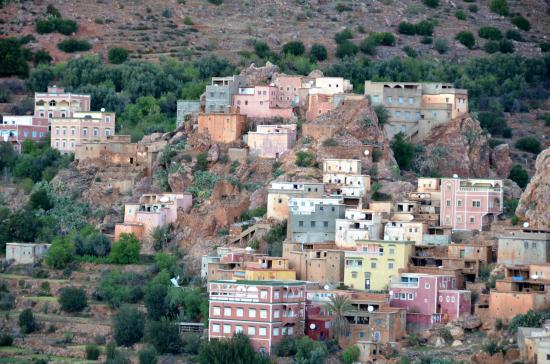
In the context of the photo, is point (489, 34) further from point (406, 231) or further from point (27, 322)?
point (27, 322)

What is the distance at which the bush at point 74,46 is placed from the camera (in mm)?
111812

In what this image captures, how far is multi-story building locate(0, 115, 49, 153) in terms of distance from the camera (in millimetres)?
97750

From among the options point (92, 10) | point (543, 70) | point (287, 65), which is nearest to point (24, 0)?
point (92, 10)

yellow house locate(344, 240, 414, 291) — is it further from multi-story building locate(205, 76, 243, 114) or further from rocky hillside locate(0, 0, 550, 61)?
rocky hillside locate(0, 0, 550, 61)

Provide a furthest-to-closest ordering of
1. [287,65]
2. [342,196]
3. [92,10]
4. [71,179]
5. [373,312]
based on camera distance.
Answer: [92,10], [287,65], [71,179], [342,196], [373,312]

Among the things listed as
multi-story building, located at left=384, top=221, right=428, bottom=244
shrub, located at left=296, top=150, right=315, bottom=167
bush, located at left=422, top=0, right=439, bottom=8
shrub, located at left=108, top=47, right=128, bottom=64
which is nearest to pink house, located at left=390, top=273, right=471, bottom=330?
multi-story building, located at left=384, top=221, right=428, bottom=244

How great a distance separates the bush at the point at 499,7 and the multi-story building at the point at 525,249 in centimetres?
4834

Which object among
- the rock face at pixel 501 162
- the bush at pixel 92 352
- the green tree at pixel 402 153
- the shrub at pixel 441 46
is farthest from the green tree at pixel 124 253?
the shrub at pixel 441 46

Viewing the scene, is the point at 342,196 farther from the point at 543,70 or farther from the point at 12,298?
Answer: the point at 543,70

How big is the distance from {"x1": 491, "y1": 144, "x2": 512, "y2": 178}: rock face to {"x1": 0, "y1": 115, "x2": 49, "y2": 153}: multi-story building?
18.8 metres

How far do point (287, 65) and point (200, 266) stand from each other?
24.9 metres

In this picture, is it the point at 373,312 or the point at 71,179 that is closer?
the point at 373,312

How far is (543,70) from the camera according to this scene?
112750 millimetres

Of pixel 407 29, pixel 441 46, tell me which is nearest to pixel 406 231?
pixel 441 46
